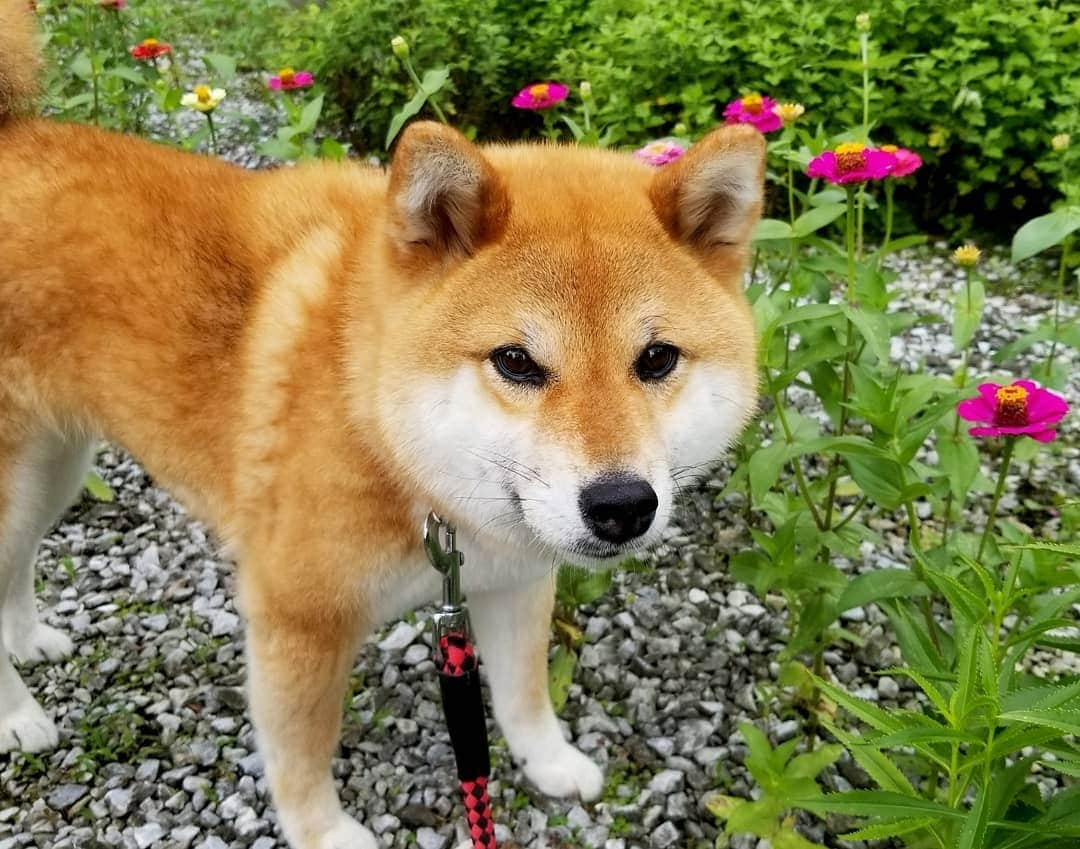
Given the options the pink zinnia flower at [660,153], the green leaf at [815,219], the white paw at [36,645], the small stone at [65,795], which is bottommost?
the small stone at [65,795]

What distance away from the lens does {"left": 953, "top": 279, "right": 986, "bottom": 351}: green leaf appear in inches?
98.6

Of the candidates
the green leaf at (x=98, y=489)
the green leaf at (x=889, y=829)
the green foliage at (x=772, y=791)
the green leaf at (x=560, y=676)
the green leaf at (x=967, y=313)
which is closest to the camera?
the green leaf at (x=889, y=829)

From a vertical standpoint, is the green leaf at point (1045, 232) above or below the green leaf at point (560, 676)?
above

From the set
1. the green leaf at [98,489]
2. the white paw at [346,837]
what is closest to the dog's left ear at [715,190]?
the white paw at [346,837]

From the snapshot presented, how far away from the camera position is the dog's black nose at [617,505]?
5.11 feet

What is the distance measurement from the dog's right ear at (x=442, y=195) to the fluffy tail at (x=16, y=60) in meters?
1.27

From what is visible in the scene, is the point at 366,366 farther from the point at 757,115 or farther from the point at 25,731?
the point at 25,731

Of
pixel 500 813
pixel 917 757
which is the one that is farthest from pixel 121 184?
pixel 917 757

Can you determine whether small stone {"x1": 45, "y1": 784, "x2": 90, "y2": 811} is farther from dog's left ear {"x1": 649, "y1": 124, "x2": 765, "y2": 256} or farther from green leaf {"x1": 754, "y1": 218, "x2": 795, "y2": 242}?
green leaf {"x1": 754, "y1": 218, "x2": 795, "y2": 242}

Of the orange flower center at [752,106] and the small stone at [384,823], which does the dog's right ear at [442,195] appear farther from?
the small stone at [384,823]

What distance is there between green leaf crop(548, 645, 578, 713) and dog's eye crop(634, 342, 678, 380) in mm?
1256

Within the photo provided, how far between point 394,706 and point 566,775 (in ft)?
1.85

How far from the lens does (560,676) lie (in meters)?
2.69

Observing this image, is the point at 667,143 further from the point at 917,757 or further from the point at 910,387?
the point at 917,757
